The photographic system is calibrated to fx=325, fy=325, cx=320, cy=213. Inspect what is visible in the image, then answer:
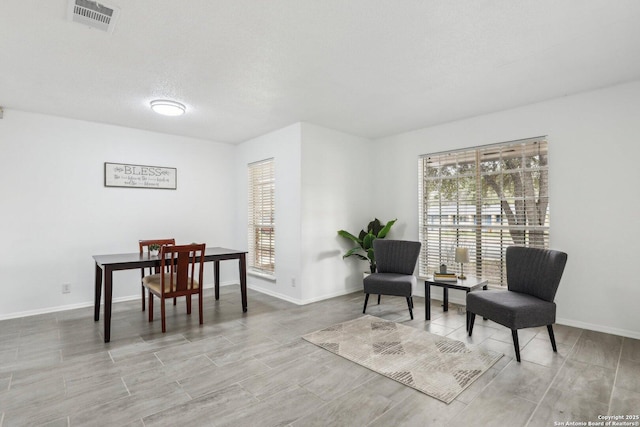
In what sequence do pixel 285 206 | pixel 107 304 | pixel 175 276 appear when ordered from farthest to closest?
pixel 285 206
pixel 175 276
pixel 107 304

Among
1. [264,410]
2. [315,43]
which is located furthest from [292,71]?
[264,410]

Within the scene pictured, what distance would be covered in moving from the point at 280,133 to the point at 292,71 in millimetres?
2026

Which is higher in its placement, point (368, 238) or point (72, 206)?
point (72, 206)

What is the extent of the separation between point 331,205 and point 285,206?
0.72 meters

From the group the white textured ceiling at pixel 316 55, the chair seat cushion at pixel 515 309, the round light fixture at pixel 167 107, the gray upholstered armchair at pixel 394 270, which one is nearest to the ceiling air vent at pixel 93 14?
the white textured ceiling at pixel 316 55

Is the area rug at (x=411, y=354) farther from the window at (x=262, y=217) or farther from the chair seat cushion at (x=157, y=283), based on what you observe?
the window at (x=262, y=217)

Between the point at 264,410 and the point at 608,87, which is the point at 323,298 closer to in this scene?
the point at 264,410

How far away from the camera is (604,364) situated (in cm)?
267

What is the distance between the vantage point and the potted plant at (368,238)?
503 centimetres

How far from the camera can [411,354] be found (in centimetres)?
289

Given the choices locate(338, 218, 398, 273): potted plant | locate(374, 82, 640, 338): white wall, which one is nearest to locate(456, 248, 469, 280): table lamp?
locate(374, 82, 640, 338): white wall

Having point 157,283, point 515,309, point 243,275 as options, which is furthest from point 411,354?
point 157,283

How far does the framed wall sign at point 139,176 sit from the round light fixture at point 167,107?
1413 mm

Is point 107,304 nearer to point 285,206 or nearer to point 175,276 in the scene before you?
point 175,276
